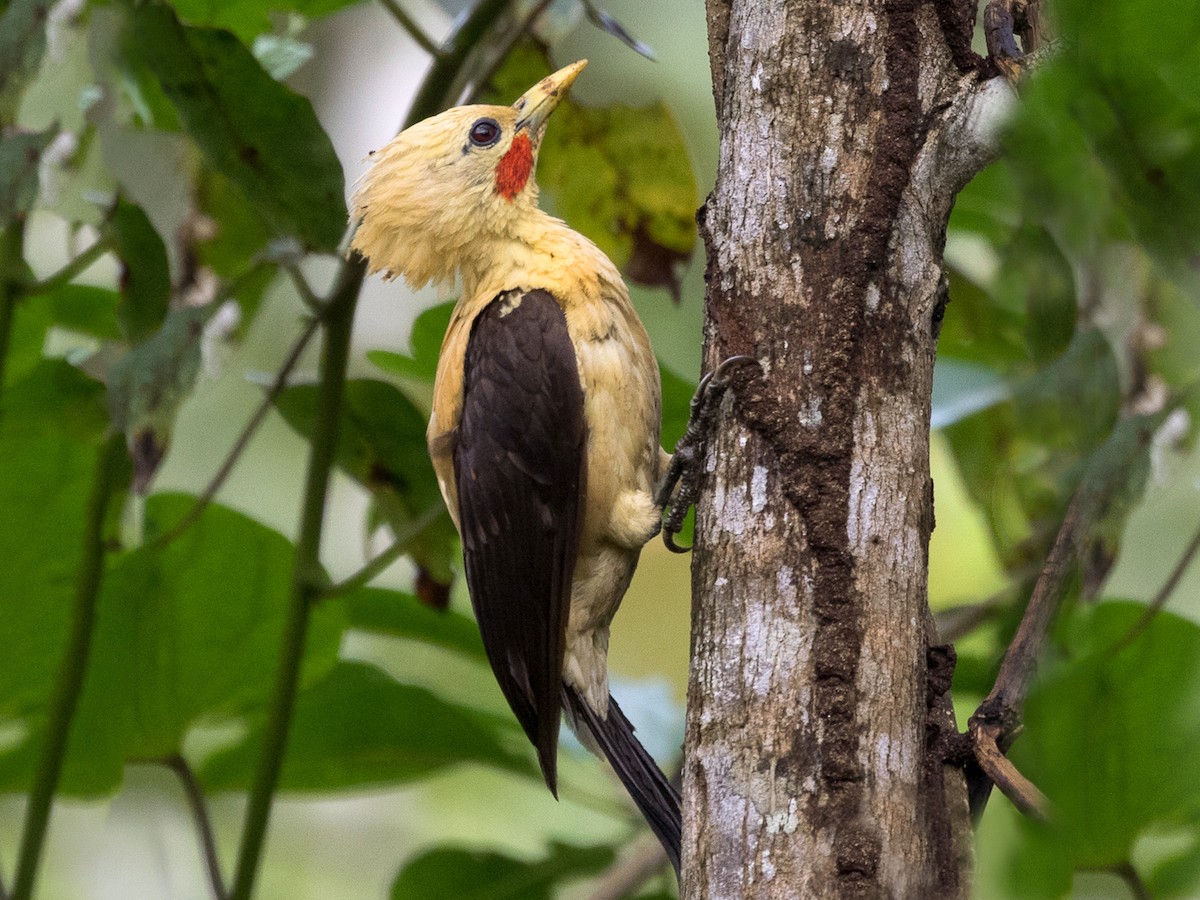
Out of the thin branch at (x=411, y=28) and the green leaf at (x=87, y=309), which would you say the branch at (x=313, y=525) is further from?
the green leaf at (x=87, y=309)

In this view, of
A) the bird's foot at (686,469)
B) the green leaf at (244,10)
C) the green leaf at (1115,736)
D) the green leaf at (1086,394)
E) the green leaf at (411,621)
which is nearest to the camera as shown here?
the green leaf at (1115,736)

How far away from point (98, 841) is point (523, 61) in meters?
3.60

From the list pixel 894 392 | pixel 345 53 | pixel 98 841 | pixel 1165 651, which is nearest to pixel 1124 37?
pixel 1165 651

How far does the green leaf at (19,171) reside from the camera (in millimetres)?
2732

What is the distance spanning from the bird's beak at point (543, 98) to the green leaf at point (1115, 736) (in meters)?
1.92

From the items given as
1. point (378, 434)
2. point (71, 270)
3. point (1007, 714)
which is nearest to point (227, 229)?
point (71, 270)

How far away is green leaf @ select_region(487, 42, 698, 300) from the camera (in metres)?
2.91

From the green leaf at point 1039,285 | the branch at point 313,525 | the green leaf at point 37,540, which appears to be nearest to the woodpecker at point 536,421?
the branch at point 313,525

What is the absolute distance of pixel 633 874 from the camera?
127 inches

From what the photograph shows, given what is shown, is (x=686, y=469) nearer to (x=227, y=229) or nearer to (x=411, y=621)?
(x=411, y=621)

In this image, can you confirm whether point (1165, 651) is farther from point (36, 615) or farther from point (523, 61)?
point (36, 615)

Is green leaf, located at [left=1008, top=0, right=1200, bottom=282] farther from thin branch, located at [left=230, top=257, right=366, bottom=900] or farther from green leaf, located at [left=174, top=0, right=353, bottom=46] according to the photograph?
green leaf, located at [left=174, top=0, right=353, bottom=46]

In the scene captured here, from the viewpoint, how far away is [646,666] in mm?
5031

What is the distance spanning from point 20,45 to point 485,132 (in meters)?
1.02
